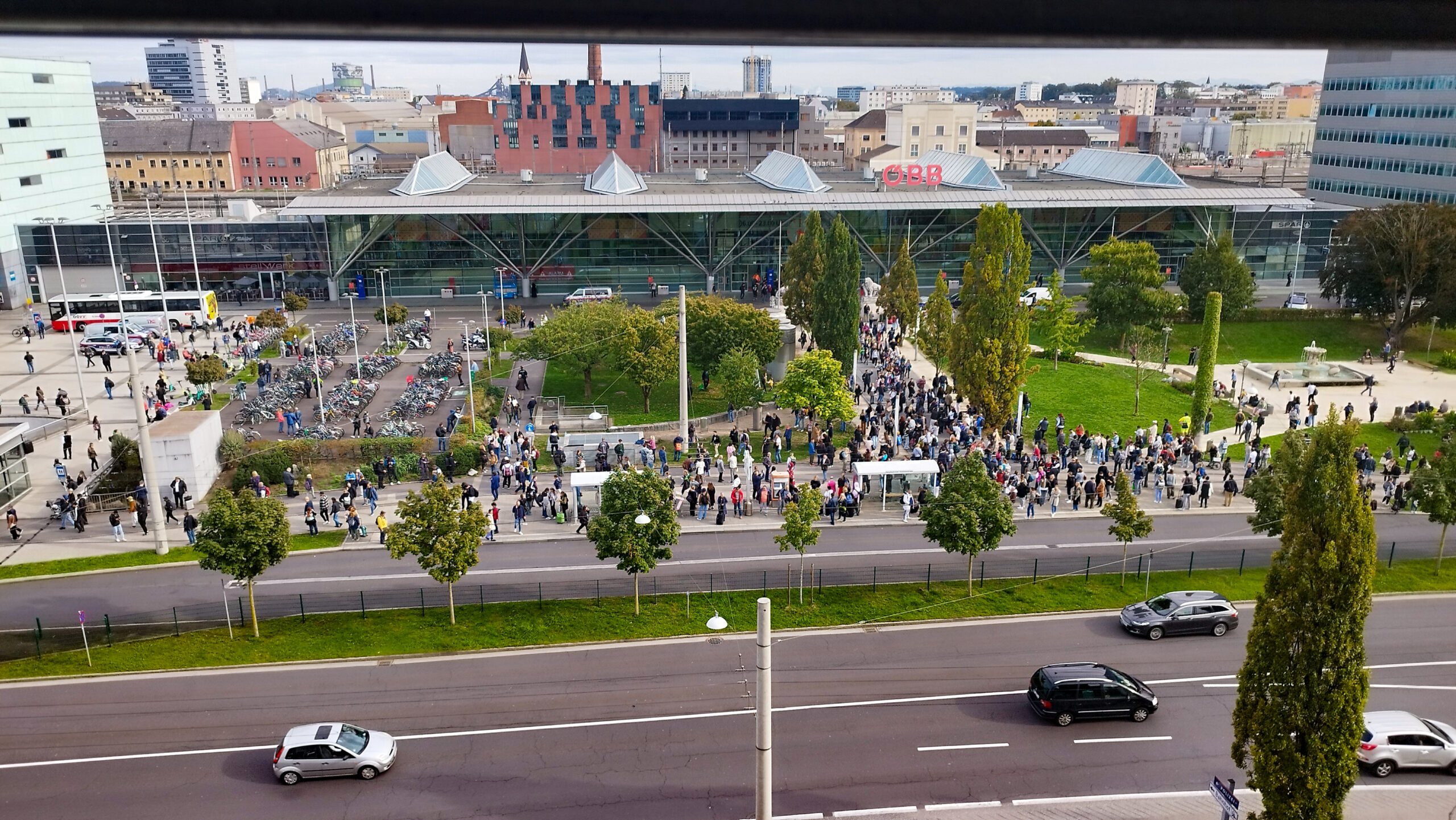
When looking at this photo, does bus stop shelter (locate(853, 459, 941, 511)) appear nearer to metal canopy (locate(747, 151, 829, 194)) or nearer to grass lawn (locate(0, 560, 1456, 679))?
grass lawn (locate(0, 560, 1456, 679))

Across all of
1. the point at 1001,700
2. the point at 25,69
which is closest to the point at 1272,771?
the point at 1001,700

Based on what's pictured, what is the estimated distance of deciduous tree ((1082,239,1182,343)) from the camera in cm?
4709

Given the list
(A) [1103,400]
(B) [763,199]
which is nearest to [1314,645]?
(A) [1103,400]

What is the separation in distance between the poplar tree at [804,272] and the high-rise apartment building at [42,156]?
4348 cm

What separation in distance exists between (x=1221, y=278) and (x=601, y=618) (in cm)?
4098

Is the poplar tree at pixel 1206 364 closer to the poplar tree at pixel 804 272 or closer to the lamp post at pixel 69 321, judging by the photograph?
the poplar tree at pixel 804 272

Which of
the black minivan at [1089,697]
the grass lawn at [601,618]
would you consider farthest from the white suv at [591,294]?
the black minivan at [1089,697]

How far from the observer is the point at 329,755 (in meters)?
17.3

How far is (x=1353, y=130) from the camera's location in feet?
239

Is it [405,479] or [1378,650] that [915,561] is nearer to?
[1378,650]

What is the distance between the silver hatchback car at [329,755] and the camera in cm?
1730

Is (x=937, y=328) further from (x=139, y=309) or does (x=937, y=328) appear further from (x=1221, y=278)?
(x=139, y=309)

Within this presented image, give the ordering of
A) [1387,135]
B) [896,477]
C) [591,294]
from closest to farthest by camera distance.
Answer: [896,477], [591,294], [1387,135]

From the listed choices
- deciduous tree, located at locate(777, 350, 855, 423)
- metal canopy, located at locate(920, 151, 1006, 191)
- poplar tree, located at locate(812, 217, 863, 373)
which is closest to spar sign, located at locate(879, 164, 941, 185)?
metal canopy, located at locate(920, 151, 1006, 191)
